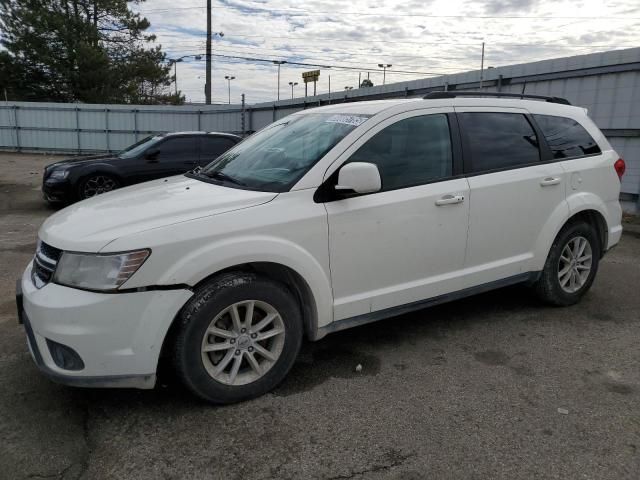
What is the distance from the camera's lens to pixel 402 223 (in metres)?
3.44

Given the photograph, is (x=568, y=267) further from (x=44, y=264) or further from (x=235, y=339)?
(x=44, y=264)

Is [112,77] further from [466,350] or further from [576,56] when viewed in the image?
[466,350]

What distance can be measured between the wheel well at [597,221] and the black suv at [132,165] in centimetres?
700

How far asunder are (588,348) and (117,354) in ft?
10.6

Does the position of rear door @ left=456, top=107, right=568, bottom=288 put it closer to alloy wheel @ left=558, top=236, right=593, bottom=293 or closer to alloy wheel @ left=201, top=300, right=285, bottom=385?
alloy wheel @ left=558, top=236, right=593, bottom=293

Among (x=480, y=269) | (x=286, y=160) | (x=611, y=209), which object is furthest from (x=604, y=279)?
(x=286, y=160)

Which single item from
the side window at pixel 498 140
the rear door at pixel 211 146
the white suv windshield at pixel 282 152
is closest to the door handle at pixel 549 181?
the side window at pixel 498 140

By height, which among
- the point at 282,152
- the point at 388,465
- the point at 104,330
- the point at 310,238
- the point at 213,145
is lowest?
the point at 388,465

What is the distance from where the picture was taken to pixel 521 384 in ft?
10.8

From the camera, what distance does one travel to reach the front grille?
280cm

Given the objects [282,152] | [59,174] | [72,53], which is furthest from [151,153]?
A: [72,53]

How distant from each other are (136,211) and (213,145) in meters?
7.51

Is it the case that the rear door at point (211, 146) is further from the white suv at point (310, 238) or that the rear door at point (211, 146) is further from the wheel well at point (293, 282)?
the wheel well at point (293, 282)

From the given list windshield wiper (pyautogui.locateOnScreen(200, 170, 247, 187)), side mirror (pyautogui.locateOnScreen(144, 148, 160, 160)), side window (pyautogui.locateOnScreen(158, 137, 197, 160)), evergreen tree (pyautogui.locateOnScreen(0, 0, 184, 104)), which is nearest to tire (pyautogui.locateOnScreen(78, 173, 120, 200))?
side mirror (pyautogui.locateOnScreen(144, 148, 160, 160))
